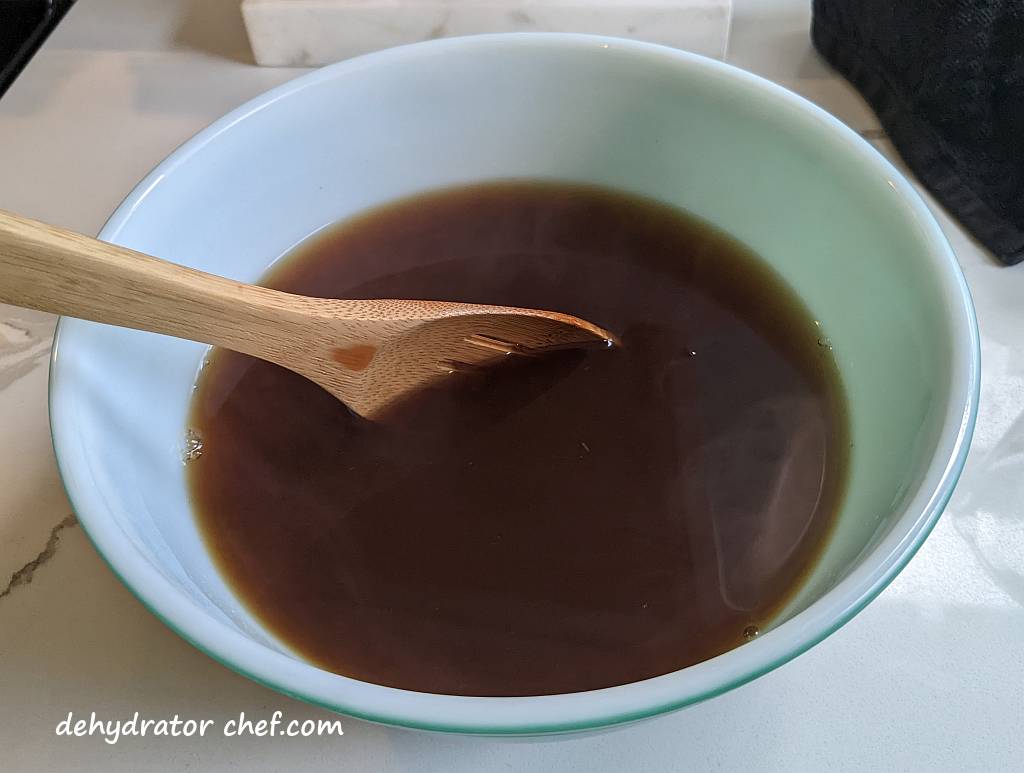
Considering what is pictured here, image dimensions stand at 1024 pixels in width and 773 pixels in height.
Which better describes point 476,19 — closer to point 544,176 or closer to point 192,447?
A: point 544,176

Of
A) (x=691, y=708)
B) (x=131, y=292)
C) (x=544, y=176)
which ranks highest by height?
(x=131, y=292)

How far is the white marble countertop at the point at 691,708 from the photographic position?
64cm

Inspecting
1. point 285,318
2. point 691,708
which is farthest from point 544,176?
point 691,708

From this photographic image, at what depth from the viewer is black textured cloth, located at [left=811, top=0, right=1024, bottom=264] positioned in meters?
0.87

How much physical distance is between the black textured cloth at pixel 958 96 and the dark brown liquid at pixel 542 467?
256 mm

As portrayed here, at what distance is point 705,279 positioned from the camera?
90 cm

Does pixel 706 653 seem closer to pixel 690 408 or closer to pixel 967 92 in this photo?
pixel 690 408

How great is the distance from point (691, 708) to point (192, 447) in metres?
0.46

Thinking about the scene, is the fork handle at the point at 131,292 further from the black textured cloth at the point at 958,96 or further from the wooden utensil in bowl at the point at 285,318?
the black textured cloth at the point at 958,96

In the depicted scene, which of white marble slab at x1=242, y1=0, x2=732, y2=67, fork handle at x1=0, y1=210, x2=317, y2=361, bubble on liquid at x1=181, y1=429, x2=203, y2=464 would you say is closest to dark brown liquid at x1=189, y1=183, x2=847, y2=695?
bubble on liquid at x1=181, y1=429, x2=203, y2=464

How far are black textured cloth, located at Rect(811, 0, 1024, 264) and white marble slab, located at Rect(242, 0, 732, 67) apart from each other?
0.54 ft

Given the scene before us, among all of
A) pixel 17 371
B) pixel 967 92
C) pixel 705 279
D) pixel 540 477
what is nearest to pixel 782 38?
pixel 967 92

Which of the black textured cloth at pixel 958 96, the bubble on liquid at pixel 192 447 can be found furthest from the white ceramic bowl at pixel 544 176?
the black textured cloth at pixel 958 96

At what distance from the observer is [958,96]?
91 centimetres
